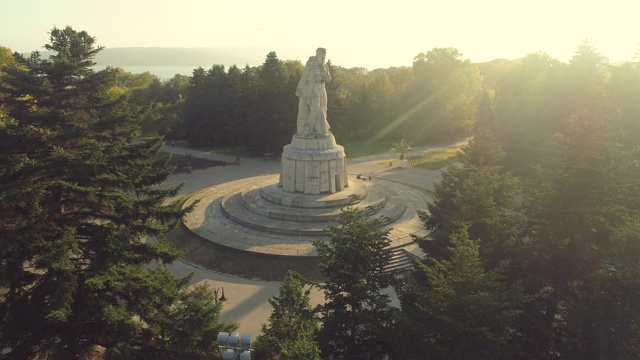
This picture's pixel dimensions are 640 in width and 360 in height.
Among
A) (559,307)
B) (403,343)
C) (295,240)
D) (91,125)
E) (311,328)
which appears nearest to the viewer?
(403,343)

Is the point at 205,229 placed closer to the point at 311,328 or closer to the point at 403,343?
the point at 311,328

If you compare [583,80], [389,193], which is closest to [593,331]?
[389,193]

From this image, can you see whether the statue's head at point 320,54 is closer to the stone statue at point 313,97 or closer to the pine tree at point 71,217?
the stone statue at point 313,97

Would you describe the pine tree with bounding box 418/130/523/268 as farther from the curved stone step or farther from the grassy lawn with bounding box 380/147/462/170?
the grassy lawn with bounding box 380/147/462/170

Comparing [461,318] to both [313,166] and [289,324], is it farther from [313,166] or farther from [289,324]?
[313,166]

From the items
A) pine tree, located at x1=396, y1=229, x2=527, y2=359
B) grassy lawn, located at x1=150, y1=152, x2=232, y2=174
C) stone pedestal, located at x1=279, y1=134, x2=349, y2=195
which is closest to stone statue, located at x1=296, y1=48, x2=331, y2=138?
stone pedestal, located at x1=279, y1=134, x2=349, y2=195
